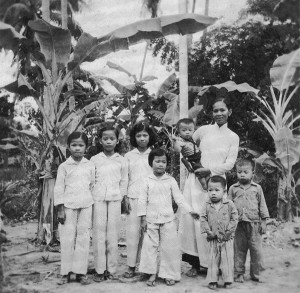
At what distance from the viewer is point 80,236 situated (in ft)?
12.7

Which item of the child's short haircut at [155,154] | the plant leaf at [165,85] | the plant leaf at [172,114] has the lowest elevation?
the child's short haircut at [155,154]

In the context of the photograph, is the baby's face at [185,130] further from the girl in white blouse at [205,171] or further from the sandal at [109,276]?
the sandal at [109,276]

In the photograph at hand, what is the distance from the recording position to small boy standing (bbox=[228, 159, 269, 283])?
3844 mm

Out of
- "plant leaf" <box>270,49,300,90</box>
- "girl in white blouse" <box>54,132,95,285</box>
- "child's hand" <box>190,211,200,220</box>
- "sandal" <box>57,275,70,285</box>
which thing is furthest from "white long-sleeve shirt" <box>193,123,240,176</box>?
"sandal" <box>57,275,70,285</box>

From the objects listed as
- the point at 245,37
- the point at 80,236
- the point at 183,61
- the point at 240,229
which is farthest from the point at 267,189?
the point at 80,236

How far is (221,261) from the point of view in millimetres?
3674

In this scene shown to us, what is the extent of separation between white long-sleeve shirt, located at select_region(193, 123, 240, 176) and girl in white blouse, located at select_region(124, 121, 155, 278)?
573 millimetres

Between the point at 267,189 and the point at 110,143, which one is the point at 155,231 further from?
the point at 267,189

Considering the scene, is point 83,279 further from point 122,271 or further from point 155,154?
point 155,154

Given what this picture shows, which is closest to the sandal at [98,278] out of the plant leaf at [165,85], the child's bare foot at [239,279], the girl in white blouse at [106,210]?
the girl in white blouse at [106,210]

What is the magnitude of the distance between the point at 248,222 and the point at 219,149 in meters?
0.77

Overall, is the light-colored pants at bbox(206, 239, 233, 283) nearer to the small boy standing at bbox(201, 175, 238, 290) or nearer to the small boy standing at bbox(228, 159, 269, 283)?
the small boy standing at bbox(201, 175, 238, 290)

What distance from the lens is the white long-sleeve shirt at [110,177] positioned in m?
3.99

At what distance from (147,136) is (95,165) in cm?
60
